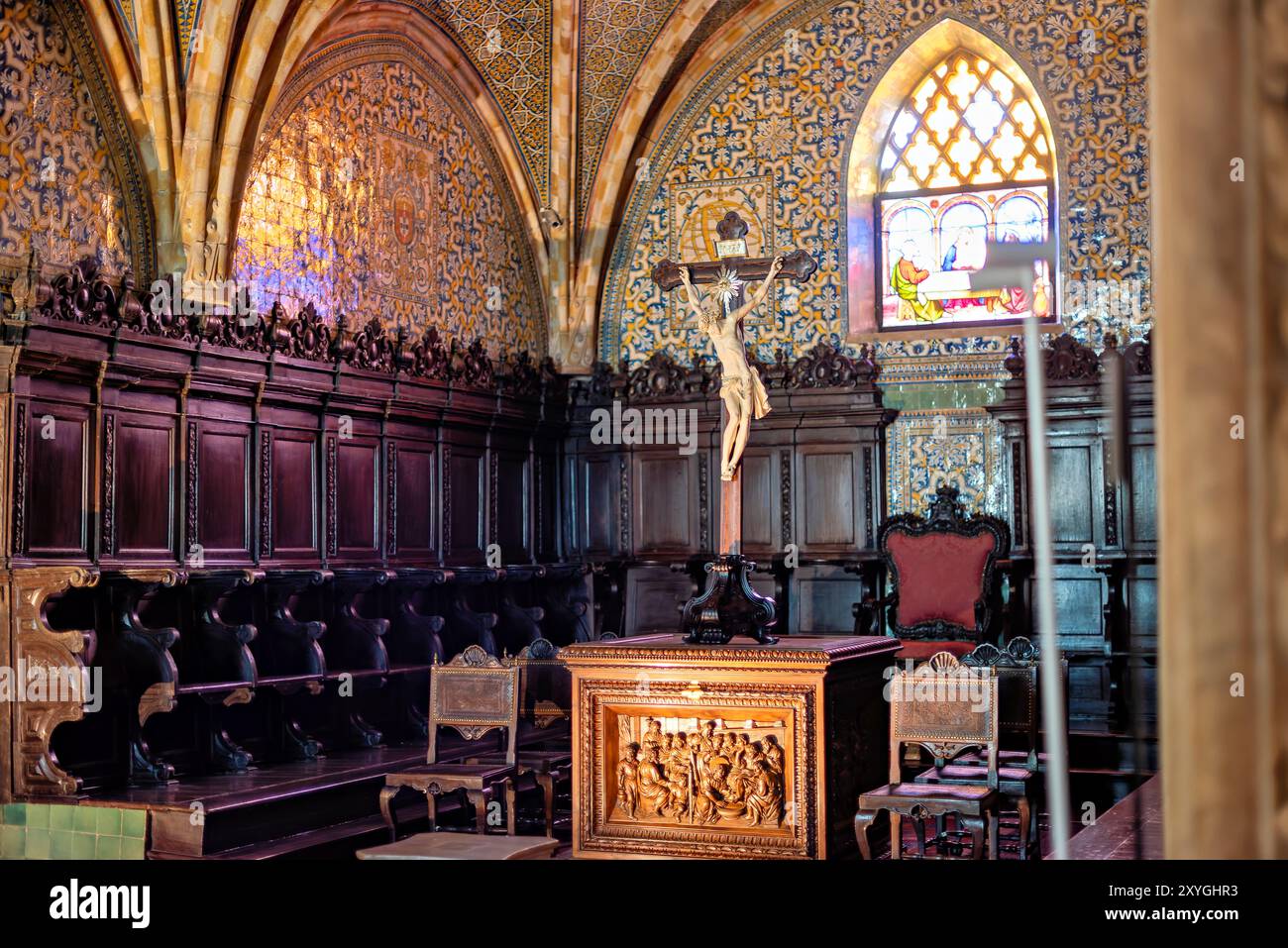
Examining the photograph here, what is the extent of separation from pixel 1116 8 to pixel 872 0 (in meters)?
1.92

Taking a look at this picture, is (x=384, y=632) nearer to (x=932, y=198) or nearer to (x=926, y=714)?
(x=926, y=714)

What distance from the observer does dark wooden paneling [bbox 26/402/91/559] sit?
24.0ft

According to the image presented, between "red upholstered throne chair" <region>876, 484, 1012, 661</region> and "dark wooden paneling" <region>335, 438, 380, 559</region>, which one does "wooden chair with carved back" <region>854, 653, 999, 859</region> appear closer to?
"red upholstered throne chair" <region>876, 484, 1012, 661</region>

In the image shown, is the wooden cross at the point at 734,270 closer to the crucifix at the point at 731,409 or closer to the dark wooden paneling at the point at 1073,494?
the crucifix at the point at 731,409

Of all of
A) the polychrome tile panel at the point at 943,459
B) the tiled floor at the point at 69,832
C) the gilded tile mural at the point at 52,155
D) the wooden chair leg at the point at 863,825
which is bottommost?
the tiled floor at the point at 69,832

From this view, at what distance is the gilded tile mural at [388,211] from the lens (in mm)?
9570

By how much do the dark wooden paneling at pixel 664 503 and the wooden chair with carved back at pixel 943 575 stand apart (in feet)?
5.87

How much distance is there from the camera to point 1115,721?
9773 millimetres

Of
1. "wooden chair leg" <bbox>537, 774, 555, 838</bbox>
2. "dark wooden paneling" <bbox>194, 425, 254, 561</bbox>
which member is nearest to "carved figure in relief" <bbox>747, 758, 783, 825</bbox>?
"wooden chair leg" <bbox>537, 774, 555, 838</bbox>

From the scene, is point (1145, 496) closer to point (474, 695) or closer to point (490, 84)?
point (474, 695)

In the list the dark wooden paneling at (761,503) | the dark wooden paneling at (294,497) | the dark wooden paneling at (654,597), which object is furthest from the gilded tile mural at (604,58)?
the dark wooden paneling at (294,497)

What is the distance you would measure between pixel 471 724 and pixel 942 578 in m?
4.67

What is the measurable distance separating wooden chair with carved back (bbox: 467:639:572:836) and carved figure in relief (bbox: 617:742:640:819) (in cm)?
64
